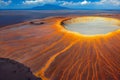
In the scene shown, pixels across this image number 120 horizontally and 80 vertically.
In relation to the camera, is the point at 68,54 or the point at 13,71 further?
the point at 68,54

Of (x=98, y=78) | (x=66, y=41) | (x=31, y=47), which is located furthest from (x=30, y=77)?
(x=66, y=41)

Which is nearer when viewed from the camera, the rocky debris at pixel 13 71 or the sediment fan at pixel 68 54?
the rocky debris at pixel 13 71

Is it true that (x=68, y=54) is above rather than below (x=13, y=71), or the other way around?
above

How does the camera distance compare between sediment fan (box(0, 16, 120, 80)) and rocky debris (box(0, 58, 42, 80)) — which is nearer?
rocky debris (box(0, 58, 42, 80))

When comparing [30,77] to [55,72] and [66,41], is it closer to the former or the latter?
[55,72]
